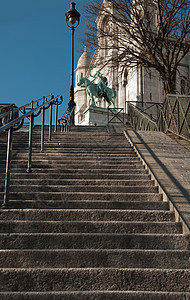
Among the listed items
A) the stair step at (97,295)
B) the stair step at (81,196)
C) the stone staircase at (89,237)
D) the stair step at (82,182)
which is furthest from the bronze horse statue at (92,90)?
the stair step at (97,295)

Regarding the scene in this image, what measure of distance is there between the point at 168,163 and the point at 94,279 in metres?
3.62

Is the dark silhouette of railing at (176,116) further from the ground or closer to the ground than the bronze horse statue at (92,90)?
closer to the ground

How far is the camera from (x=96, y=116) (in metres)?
20.5

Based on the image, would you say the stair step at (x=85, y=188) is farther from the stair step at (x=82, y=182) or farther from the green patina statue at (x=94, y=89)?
the green patina statue at (x=94, y=89)

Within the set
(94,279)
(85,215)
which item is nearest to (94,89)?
(85,215)

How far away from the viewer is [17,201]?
4.38 m

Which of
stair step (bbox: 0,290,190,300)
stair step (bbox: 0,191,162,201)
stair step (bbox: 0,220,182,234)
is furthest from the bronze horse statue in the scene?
stair step (bbox: 0,290,190,300)

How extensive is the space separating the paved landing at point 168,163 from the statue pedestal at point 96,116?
1111 cm

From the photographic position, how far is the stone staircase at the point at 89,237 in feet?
9.15

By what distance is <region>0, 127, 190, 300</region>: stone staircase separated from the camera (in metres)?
2.79

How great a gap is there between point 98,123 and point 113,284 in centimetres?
1789

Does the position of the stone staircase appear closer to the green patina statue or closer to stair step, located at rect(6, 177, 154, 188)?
stair step, located at rect(6, 177, 154, 188)

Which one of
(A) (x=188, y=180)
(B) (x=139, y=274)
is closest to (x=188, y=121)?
(A) (x=188, y=180)

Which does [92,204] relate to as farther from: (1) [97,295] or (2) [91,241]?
(1) [97,295]
